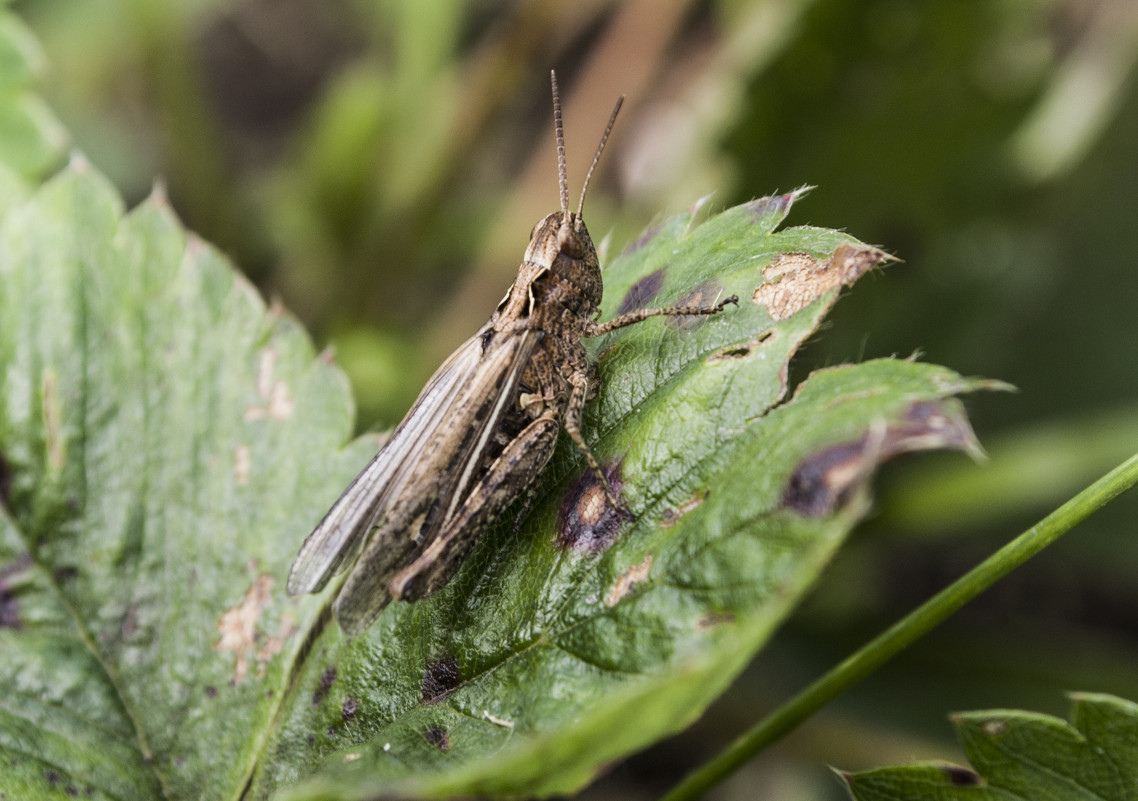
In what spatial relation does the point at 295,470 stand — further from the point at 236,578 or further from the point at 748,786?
the point at 748,786

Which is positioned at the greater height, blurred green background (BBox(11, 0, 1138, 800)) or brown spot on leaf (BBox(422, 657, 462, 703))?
blurred green background (BBox(11, 0, 1138, 800))

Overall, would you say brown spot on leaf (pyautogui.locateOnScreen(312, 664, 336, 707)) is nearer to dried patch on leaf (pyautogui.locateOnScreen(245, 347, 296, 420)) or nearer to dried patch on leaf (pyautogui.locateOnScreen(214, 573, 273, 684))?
dried patch on leaf (pyautogui.locateOnScreen(214, 573, 273, 684))

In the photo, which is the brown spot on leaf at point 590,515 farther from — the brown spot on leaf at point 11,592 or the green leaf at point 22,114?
the green leaf at point 22,114

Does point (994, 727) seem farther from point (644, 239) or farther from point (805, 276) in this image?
point (644, 239)

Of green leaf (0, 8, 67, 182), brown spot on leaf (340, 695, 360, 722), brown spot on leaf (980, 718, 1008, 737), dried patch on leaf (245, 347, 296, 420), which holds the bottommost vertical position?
brown spot on leaf (980, 718, 1008, 737)

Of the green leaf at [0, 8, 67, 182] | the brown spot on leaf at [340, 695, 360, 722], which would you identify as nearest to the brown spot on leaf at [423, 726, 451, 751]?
the brown spot on leaf at [340, 695, 360, 722]

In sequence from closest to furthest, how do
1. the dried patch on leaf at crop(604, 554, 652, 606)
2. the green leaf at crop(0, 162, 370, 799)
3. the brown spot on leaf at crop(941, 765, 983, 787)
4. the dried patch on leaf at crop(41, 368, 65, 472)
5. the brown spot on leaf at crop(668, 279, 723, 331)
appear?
the dried patch on leaf at crop(604, 554, 652, 606)
the brown spot on leaf at crop(941, 765, 983, 787)
the brown spot on leaf at crop(668, 279, 723, 331)
the green leaf at crop(0, 162, 370, 799)
the dried patch on leaf at crop(41, 368, 65, 472)

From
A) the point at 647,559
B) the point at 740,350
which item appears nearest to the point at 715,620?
the point at 647,559
